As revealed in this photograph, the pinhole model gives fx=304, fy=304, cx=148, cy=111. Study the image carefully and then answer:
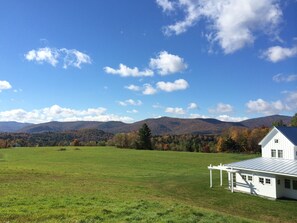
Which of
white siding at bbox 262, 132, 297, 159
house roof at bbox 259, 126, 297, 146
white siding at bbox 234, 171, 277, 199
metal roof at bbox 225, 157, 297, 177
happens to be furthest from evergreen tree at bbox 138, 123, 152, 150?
white siding at bbox 234, 171, 277, 199

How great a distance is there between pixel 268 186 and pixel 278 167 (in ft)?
7.73

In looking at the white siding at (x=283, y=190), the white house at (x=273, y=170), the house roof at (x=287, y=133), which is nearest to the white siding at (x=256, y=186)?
the white house at (x=273, y=170)

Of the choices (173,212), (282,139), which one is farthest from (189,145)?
(173,212)

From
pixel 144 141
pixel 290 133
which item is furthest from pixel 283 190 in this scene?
pixel 144 141

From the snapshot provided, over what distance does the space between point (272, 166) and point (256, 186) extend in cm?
299

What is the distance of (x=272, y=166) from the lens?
33656 mm

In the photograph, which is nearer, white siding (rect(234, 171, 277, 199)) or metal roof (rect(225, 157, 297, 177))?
metal roof (rect(225, 157, 297, 177))

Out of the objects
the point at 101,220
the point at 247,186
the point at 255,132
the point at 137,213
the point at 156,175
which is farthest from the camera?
the point at 255,132

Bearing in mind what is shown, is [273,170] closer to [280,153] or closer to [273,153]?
[280,153]

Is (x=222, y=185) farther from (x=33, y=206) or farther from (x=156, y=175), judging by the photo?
(x=33, y=206)

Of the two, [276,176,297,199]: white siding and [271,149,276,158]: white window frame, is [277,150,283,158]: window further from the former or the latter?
[276,176,297,199]: white siding

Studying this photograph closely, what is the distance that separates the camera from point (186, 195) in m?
32.0

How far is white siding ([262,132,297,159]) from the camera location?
3684 centimetres

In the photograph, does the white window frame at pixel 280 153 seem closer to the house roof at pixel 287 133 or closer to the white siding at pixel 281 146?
the white siding at pixel 281 146
